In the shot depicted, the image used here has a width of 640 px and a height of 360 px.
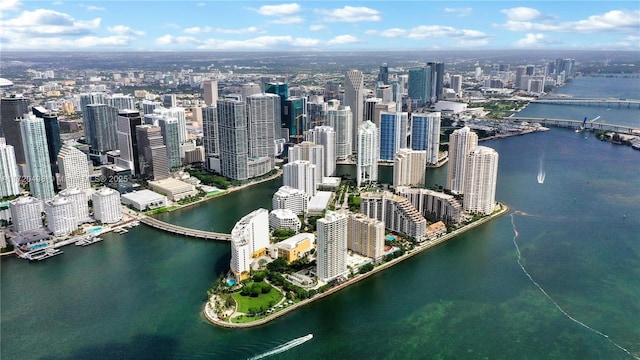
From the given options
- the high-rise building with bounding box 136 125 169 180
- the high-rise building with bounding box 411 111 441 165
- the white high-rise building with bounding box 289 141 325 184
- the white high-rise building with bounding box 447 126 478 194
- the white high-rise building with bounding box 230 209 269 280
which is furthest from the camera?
the high-rise building with bounding box 411 111 441 165

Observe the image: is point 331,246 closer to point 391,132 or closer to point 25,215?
point 25,215

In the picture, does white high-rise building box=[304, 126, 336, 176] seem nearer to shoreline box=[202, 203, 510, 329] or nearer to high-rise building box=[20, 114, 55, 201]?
shoreline box=[202, 203, 510, 329]

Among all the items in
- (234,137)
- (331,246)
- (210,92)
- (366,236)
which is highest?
(210,92)

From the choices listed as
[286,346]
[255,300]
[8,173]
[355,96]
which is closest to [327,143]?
[355,96]

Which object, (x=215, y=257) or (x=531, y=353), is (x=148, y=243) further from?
(x=531, y=353)

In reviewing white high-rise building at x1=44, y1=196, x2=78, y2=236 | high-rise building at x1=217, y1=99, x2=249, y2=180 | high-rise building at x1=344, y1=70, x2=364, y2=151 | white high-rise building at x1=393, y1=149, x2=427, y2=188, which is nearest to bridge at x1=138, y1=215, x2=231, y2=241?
white high-rise building at x1=44, y1=196, x2=78, y2=236
